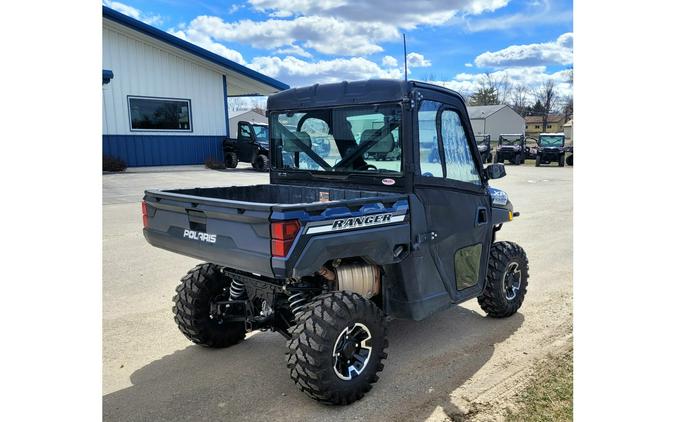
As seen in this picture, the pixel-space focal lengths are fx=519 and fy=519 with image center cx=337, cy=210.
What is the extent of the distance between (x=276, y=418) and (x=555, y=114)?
93958 millimetres

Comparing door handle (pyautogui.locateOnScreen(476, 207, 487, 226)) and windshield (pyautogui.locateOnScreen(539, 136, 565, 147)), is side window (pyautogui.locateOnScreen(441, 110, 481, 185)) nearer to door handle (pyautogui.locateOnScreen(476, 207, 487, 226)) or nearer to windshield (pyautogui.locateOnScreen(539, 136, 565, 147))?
door handle (pyautogui.locateOnScreen(476, 207, 487, 226))

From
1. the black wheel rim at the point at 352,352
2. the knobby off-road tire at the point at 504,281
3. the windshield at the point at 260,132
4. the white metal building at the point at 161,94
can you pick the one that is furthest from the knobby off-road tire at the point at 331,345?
the windshield at the point at 260,132

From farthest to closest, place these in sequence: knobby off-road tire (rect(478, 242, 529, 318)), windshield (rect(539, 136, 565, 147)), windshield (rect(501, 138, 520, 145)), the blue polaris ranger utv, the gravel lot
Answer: windshield (rect(501, 138, 520, 145)) → windshield (rect(539, 136, 565, 147)) → knobby off-road tire (rect(478, 242, 529, 318)) → the gravel lot → the blue polaris ranger utv

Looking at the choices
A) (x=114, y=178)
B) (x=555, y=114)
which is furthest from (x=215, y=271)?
(x=555, y=114)

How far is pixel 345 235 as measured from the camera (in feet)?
10.5

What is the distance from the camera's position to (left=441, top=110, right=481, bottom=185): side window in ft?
13.3

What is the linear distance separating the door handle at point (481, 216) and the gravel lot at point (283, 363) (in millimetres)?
964

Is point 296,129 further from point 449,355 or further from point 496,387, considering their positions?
point 496,387

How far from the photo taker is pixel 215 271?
413 cm

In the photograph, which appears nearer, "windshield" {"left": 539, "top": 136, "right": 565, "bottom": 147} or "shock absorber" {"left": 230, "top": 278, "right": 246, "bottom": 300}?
"shock absorber" {"left": 230, "top": 278, "right": 246, "bottom": 300}

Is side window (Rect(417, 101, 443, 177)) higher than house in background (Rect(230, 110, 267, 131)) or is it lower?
lower

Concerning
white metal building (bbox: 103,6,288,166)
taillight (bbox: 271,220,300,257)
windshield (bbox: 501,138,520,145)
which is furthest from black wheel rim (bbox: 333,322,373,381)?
windshield (bbox: 501,138,520,145)

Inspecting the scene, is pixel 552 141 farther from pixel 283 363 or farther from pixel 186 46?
pixel 283 363

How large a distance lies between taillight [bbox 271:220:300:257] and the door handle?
2.03 meters
